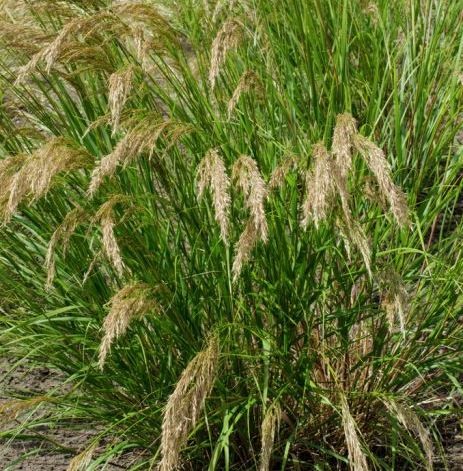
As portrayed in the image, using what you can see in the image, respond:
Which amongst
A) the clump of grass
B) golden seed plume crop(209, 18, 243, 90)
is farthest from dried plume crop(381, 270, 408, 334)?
golden seed plume crop(209, 18, 243, 90)

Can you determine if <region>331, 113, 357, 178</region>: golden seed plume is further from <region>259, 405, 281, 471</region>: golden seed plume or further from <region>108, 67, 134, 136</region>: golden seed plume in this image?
<region>259, 405, 281, 471</region>: golden seed plume

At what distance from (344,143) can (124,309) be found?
2.24 ft

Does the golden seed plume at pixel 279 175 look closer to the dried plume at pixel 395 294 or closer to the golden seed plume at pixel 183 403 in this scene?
the dried plume at pixel 395 294

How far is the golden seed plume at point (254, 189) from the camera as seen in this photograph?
2.35 meters

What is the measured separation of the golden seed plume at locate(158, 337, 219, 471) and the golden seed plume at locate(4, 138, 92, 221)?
59 centimetres

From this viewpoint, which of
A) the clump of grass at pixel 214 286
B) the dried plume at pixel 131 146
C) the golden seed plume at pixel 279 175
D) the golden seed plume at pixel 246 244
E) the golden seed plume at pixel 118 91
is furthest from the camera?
the clump of grass at pixel 214 286

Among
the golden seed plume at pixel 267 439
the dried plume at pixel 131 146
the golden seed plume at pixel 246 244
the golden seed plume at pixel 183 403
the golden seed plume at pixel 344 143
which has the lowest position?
the golden seed plume at pixel 267 439

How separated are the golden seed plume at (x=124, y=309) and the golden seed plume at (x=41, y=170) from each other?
13.4 inches

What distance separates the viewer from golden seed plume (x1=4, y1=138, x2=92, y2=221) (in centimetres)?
252

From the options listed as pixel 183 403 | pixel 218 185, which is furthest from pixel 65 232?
pixel 183 403

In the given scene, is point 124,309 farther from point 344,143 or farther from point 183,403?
point 344,143

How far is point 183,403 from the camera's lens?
239 cm

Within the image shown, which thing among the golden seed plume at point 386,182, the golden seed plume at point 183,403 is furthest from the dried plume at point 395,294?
the golden seed plume at point 183,403

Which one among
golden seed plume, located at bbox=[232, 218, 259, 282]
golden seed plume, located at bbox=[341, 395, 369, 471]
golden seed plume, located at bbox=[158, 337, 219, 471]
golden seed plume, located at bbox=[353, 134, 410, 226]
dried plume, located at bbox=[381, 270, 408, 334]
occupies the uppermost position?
golden seed plume, located at bbox=[353, 134, 410, 226]
